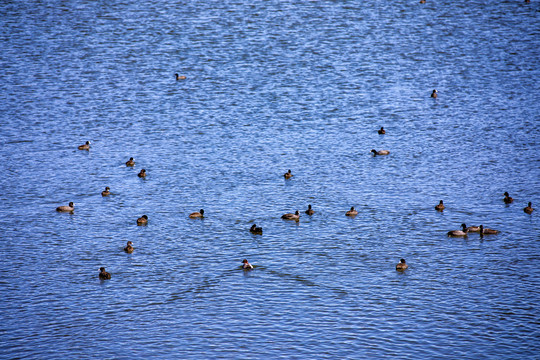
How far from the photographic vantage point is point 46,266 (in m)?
40.3

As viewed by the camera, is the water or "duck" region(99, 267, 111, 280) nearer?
the water

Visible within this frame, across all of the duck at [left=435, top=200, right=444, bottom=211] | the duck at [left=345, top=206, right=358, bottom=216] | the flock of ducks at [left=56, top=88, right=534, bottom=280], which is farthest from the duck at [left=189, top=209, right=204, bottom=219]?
the duck at [left=435, top=200, right=444, bottom=211]

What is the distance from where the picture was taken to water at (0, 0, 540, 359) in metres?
34.5

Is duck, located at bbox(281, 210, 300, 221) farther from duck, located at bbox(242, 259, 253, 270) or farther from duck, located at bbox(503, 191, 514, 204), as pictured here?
duck, located at bbox(503, 191, 514, 204)

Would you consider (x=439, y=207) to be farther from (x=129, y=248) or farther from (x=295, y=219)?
(x=129, y=248)

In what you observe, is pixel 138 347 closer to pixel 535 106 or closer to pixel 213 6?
pixel 535 106

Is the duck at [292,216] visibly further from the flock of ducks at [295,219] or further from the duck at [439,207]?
the duck at [439,207]

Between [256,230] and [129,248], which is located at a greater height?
[256,230]

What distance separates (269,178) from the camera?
53438 mm

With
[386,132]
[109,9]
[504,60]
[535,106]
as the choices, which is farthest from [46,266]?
[109,9]

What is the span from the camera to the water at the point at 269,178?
113 feet

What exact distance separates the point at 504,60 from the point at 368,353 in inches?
2261

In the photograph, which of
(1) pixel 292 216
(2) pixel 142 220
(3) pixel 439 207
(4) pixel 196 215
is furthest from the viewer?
(3) pixel 439 207

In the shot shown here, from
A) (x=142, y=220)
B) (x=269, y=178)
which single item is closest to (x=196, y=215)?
(x=142, y=220)
